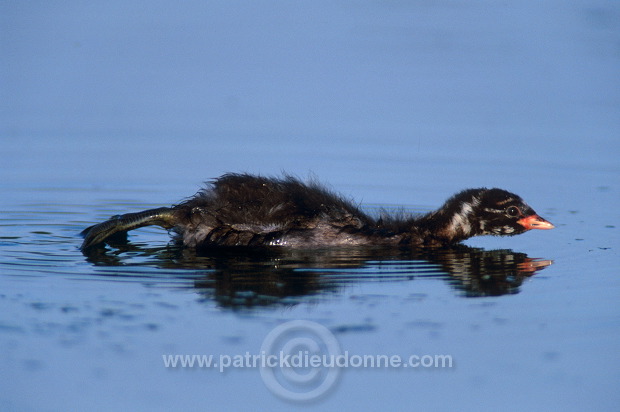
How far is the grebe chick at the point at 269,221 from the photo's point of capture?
33.0ft

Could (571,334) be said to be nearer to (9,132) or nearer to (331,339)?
(331,339)

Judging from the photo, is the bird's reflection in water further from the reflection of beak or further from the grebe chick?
the reflection of beak

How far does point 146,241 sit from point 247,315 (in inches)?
117

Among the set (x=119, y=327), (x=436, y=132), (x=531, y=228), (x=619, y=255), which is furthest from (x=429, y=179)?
(x=119, y=327)

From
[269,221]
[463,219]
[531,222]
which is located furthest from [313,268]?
[531,222]

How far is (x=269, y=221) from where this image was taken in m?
10.1

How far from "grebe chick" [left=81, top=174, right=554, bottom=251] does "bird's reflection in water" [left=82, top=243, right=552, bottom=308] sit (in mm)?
137

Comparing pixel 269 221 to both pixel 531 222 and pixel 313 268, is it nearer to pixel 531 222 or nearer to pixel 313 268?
pixel 313 268

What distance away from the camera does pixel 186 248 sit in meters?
10.1

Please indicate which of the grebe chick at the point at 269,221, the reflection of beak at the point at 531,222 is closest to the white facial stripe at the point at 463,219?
the grebe chick at the point at 269,221

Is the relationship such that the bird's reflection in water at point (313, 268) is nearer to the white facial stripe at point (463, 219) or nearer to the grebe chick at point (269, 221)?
the grebe chick at point (269, 221)

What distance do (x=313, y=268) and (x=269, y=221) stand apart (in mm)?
961

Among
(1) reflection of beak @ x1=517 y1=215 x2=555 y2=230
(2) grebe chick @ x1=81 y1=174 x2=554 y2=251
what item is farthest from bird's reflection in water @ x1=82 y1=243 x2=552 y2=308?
(1) reflection of beak @ x1=517 y1=215 x2=555 y2=230

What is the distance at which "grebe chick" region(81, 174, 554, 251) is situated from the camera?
10.1 metres
